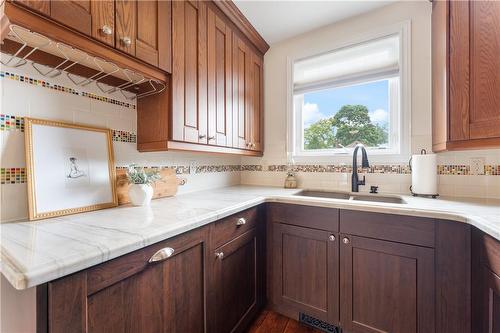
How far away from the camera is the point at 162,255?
837 millimetres

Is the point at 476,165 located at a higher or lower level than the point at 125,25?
lower

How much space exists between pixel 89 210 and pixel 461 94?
209 cm

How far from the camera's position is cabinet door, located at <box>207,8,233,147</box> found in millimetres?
1562

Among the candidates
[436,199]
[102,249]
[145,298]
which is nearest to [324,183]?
[436,199]

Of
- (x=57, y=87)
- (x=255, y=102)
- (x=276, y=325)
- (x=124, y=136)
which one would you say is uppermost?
(x=255, y=102)

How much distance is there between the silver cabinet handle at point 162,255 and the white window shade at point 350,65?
188 centimetres

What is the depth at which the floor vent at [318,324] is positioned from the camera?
1.44m

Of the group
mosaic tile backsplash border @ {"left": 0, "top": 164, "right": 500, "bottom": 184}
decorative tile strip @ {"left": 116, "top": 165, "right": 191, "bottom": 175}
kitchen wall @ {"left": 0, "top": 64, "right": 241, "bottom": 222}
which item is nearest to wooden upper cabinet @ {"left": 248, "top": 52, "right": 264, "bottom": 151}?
mosaic tile backsplash border @ {"left": 0, "top": 164, "right": 500, "bottom": 184}

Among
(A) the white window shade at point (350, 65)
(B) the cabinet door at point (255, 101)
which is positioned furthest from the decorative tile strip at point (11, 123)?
(A) the white window shade at point (350, 65)

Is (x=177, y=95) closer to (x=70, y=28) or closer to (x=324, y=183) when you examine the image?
(x=70, y=28)

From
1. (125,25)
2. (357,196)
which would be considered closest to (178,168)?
(125,25)

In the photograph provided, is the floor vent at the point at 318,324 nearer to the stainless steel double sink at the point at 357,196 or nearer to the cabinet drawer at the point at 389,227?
the cabinet drawer at the point at 389,227

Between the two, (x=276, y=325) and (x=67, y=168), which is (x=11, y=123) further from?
(x=276, y=325)

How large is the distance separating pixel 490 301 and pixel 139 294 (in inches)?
54.7
